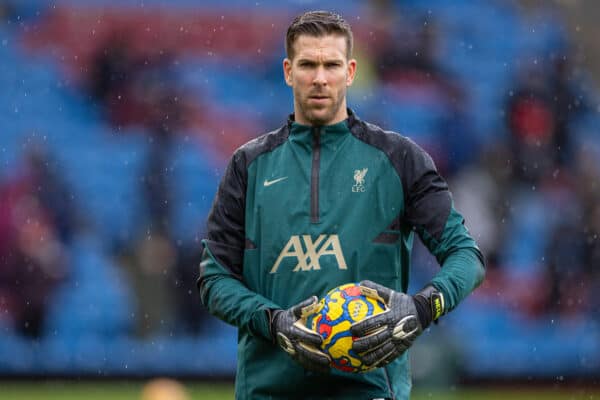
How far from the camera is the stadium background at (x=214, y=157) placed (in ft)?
40.1

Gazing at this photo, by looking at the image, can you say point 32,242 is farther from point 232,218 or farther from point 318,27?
point 318,27

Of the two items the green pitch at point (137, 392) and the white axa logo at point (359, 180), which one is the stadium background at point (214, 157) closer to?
the green pitch at point (137, 392)

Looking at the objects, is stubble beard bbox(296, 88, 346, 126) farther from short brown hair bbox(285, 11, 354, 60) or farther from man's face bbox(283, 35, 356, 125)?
short brown hair bbox(285, 11, 354, 60)

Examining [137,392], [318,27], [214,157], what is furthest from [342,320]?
[214,157]

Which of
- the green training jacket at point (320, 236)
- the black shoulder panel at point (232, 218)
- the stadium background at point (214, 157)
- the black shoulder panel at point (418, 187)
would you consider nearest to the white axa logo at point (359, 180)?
the green training jacket at point (320, 236)

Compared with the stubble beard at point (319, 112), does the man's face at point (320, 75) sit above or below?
above

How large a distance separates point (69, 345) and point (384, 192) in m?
9.10

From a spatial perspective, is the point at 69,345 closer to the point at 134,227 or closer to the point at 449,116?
the point at 134,227

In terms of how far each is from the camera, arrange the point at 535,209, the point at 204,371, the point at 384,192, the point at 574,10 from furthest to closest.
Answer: the point at 574,10 → the point at 535,209 → the point at 204,371 → the point at 384,192

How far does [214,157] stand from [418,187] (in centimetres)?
981

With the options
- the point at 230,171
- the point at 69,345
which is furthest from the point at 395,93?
the point at 230,171

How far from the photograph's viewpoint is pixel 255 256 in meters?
3.92

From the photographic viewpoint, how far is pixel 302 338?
357cm

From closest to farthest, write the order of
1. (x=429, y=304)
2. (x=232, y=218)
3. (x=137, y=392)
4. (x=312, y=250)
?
(x=429, y=304)
(x=312, y=250)
(x=232, y=218)
(x=137, y=392)
